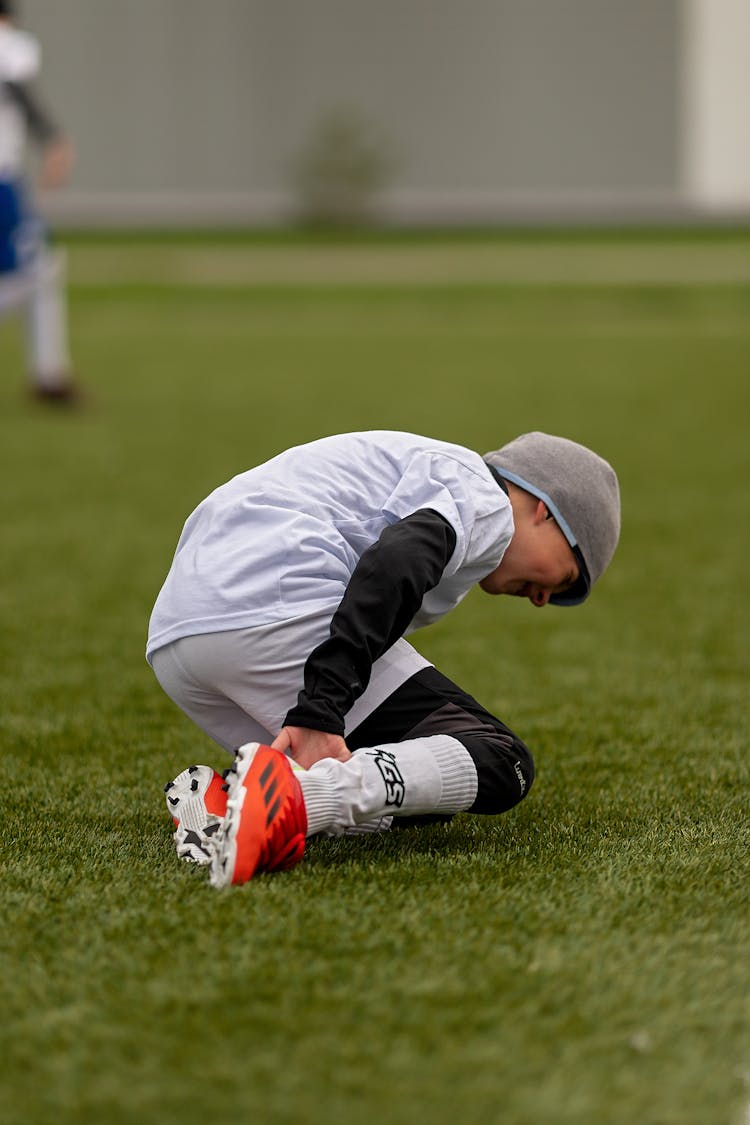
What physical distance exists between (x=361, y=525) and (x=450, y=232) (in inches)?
763

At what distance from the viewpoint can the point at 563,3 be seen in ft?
77.3

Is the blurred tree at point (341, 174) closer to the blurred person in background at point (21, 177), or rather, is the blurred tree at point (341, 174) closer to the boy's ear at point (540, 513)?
the blurred person in background at point (21, 177)

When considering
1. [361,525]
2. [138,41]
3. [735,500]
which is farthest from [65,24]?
[361,525]

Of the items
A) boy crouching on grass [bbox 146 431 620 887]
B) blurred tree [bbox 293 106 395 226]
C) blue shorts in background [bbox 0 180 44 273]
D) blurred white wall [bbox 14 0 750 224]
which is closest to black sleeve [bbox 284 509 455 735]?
boy crouching on grass [bbox 146 431 620 887]

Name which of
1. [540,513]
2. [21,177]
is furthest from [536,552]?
[21,177]

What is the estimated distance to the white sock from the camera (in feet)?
4.96

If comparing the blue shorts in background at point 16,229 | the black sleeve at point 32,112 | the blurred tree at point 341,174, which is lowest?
the blurred tree at point 341,174

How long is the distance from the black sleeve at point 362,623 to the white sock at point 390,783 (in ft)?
0.16

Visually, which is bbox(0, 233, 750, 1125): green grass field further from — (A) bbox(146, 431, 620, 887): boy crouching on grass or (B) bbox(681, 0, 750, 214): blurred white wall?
(B) bbox(681, 0, 750, 214): blurred white wall

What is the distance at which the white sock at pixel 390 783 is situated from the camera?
1513 millimetres

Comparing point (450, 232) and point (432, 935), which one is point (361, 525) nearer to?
point (432, 935)

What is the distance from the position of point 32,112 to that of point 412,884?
4625 mm

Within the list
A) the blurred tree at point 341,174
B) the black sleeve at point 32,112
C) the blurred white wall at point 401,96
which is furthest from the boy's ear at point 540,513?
the blurred white wall at point 401,96

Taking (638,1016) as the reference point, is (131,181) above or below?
below
